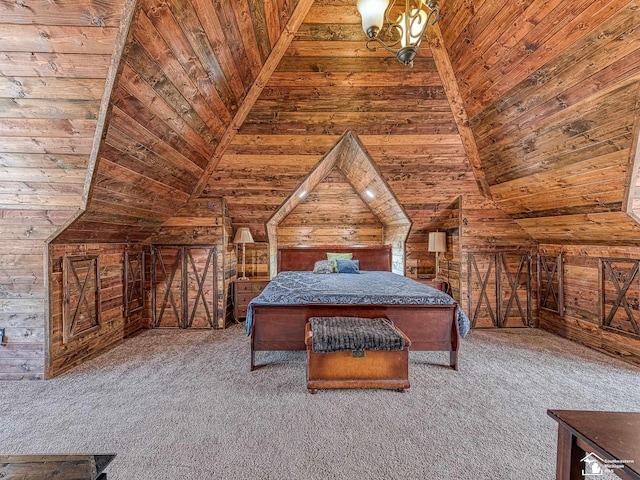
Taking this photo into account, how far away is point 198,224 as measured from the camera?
467cm

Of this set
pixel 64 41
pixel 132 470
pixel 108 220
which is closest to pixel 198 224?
pixel 108 220

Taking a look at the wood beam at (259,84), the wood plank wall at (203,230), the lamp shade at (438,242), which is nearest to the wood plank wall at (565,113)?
the lamp shade at (438,242)

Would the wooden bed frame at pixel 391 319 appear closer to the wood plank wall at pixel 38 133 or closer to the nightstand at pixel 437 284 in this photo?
the nightstand at pixel 437 284

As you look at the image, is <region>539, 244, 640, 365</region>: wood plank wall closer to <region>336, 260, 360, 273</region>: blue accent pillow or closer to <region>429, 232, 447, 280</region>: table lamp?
<region>429, 232, 447, 280</region>: table lamp

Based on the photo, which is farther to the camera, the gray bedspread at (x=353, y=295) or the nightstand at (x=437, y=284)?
the nightstand at (x=437, y=284)

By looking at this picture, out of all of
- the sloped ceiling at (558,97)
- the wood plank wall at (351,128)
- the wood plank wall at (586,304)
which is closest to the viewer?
the sloped ceiling at (558,97)

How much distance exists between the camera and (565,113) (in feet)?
8.67

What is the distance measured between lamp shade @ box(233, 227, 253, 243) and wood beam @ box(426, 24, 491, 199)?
357 centimetres

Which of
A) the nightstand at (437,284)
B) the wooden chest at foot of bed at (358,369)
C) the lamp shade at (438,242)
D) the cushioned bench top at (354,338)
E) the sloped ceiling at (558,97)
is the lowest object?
the wooden chest at foot of bed at (358,369)

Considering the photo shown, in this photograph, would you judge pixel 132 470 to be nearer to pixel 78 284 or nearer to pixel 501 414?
pixel 78 284

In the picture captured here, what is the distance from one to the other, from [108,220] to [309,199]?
342cm

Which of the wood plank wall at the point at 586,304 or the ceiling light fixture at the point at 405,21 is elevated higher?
the ceiling light fixture at the point at 405,21

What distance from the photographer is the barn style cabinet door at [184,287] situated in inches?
184

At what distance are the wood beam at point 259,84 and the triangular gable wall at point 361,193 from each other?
4.04 feet
